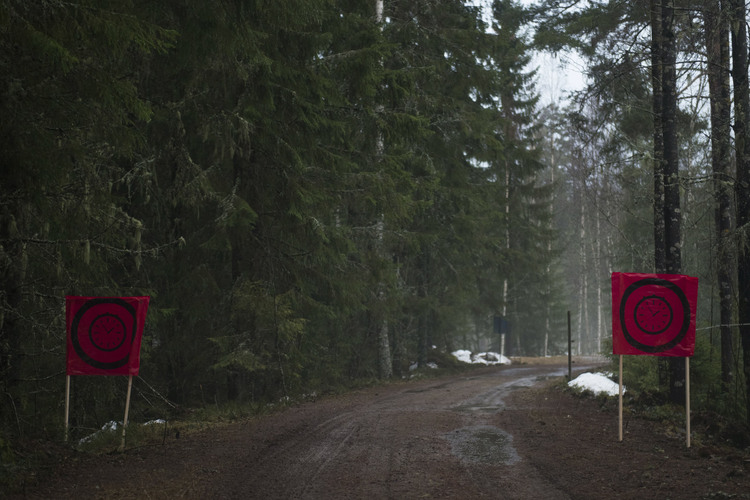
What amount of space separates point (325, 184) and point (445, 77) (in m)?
8.61

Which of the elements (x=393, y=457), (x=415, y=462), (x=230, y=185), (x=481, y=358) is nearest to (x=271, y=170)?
(x=230, y=185)

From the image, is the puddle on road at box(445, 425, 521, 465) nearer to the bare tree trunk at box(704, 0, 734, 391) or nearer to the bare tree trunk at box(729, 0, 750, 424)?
the bare tree trunk at box(729, 0, 750, 424)

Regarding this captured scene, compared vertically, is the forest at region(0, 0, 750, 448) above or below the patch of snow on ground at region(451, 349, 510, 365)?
above

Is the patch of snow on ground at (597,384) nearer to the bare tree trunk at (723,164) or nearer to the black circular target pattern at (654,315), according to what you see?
the bare tree trunk at (723,164)

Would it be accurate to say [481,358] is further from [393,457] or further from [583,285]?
[393,457]

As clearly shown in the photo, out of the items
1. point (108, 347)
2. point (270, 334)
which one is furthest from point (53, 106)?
point (270, 334)

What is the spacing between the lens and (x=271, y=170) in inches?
536

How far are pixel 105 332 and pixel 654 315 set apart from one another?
317 inches

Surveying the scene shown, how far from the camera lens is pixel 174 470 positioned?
755 centimetres

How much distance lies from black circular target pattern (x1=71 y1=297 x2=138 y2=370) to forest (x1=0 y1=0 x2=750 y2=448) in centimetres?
51

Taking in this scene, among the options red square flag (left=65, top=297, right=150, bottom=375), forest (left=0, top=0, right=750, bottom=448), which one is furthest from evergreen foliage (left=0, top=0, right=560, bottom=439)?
red square flag (left=65, top=297, right=150, bottom=375)

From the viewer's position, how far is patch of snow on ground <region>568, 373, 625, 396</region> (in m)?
13.8

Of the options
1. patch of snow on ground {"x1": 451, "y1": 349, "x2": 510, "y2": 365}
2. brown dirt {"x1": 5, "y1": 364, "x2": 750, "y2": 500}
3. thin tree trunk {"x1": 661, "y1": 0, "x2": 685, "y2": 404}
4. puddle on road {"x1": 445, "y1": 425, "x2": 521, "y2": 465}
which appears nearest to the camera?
brown dirt {"x1": 5, "y1": 364, "x2": 750, "y2": 500}

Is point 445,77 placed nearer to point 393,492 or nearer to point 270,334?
point 270,334
